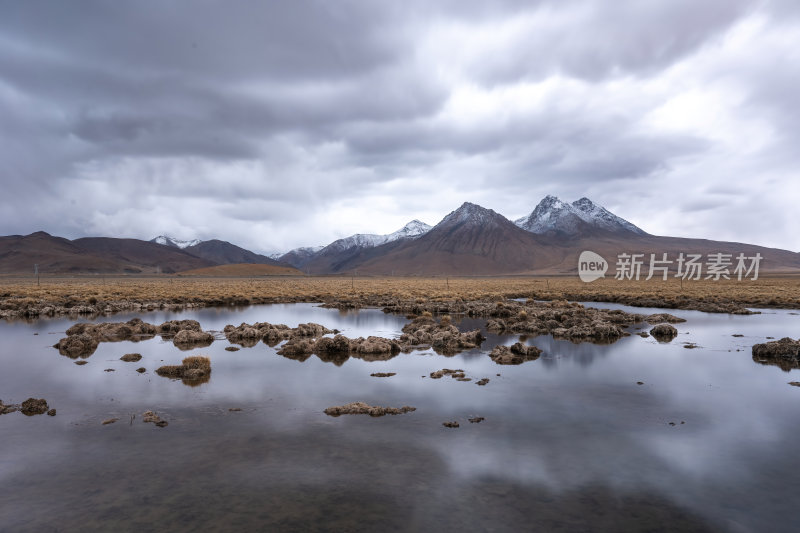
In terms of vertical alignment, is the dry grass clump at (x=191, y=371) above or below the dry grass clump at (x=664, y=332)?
below

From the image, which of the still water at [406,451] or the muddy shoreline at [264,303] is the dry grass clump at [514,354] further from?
the muddy shoreline at [264,303]

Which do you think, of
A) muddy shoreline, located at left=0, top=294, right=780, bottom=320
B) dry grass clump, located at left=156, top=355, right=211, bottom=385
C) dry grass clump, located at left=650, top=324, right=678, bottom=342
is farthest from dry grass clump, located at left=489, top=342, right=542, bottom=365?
muddy shoreline, located at left=0, top=294, right=780, bottom=320

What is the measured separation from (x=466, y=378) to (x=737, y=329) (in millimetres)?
20183

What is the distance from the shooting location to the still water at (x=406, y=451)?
20.9 ft

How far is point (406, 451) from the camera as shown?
845 centimetres

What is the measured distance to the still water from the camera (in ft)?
20.9

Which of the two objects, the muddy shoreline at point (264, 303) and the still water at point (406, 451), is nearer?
the still water at point (406, 451)

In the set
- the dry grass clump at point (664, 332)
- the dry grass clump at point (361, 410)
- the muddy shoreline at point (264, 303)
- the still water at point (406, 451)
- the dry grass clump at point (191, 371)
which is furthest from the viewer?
the muddy shoreline at point (264, 303)

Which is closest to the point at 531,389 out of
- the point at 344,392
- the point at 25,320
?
the point at 344,392

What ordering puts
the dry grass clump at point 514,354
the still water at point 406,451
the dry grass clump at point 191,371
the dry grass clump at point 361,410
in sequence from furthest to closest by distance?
the dry grass clump at point 514,354, the dry grass clump at point 191,371, the dry grass clump at point 361,410, the still water at point 406,451

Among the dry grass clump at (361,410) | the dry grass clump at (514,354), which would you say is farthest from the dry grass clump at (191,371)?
the dry grass clump at (514,354)

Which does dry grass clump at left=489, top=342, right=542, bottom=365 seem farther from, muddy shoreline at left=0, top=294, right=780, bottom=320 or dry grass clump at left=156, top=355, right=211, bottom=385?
muddy shoreline at left=0, top=294, right=780, bottom=320

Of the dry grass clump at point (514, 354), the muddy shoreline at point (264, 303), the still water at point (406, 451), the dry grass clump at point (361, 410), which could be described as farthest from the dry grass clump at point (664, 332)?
the dry grass clump at point (361, 410)

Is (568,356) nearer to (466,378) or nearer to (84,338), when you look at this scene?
(466,378)
